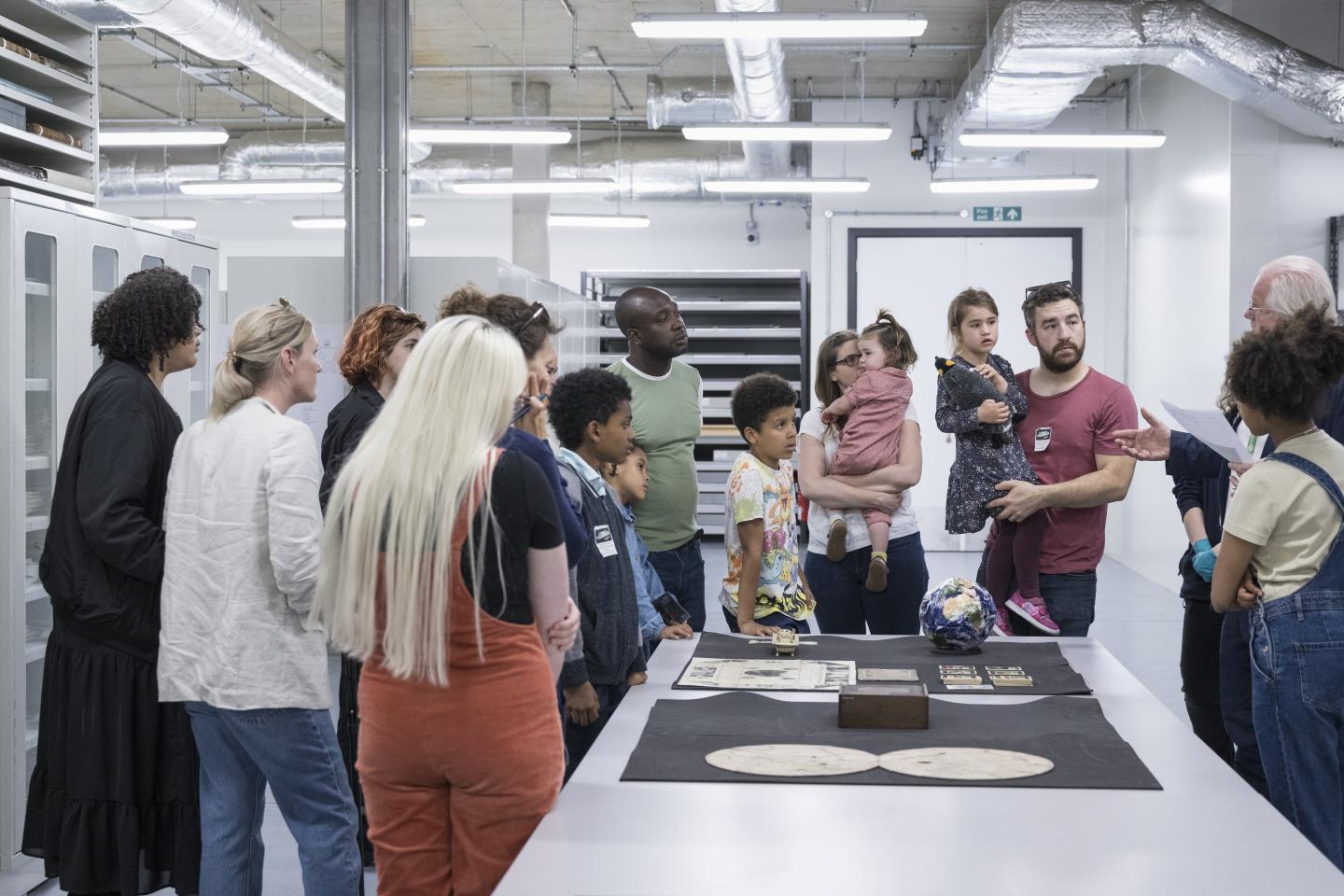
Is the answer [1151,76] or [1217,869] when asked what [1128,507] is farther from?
[1217,869]

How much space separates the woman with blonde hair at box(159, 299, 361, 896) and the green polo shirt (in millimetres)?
1395

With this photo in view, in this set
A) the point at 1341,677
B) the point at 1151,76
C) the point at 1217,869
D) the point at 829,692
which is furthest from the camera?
the point at 1151,76

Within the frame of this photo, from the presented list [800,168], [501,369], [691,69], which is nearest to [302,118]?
[691,69]

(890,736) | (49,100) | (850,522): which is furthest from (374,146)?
(890,736)

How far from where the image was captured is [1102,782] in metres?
2.00

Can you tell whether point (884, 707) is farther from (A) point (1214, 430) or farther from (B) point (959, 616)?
(A) point (1214, 430)

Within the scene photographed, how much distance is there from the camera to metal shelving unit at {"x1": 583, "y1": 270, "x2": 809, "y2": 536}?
11547mm

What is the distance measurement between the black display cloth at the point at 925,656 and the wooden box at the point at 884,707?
0.96 ft

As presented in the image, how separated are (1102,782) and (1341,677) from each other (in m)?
0.69

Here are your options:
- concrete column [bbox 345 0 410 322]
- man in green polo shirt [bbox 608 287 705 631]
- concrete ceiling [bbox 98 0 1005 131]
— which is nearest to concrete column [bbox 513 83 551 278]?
concrete ceiling [bbox 98 0 1005 131]

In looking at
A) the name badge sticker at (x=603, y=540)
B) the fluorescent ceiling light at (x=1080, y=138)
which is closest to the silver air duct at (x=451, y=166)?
the fluorescent ceiling light at (x=1080, y=138)

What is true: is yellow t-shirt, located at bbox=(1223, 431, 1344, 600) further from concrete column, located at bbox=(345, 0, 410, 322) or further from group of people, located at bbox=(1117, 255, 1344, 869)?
concrete column, located at bbox=(345, 0, 410, 322)

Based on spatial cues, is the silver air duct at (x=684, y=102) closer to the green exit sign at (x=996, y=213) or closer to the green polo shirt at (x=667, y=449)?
the green exit sign at (x=996, y=213)

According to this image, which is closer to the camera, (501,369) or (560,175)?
(501,369)
